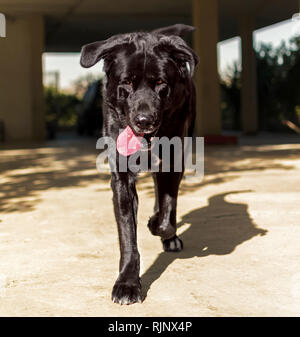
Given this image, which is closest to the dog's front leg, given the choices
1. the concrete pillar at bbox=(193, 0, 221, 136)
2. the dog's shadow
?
the dog's shadow

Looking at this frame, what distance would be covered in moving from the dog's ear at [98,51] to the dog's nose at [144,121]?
1.50ft

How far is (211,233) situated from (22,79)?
1340 centimetres

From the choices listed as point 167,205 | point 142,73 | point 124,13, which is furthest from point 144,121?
point 124,13

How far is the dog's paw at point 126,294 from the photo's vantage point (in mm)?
2559

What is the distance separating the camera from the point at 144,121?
9.03 ft

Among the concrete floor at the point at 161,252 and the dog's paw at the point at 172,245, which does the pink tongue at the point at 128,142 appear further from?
the dog's paw at the point at 172,245

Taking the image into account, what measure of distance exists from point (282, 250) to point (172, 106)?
1158 mm

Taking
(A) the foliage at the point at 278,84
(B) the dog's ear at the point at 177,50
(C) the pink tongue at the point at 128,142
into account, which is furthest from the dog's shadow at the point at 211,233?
Answer: (A) the foliage at the point at 278,84

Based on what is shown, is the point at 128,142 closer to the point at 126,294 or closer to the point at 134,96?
the point at 134,96

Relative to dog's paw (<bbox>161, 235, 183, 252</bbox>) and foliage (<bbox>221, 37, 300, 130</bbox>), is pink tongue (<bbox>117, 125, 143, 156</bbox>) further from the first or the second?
foliage (<bbox>221, 37, 300, 130</bbox>)
